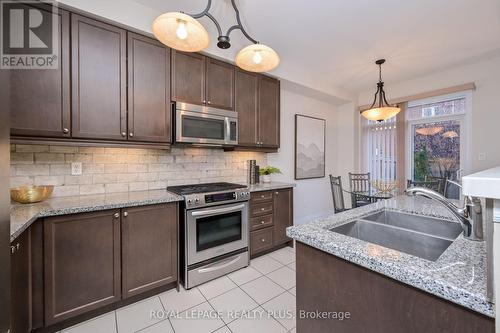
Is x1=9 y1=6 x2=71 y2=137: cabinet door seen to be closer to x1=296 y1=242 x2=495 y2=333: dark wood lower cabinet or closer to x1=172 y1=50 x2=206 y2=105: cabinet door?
x1=172 y1=50 x2=206 y2=105: cabinet door

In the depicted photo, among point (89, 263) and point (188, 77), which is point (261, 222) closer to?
point (89, 263)

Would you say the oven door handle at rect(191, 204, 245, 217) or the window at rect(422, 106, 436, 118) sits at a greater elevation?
the window at rect(422, 106, 436, 118)

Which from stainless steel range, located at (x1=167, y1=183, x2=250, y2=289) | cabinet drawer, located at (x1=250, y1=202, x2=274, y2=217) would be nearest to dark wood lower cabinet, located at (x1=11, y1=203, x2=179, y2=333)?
stainless steel range, located at (x1=167, y1=183, x2=250, y2=289)

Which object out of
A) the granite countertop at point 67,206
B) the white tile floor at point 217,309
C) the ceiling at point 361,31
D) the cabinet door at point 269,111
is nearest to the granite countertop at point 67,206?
the granite countertop at point 67,206

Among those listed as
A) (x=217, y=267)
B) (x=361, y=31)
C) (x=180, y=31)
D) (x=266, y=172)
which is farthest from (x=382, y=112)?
(x=217, y=267)

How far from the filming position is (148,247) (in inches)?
76.0

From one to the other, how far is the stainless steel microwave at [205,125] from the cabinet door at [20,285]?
4.51ft

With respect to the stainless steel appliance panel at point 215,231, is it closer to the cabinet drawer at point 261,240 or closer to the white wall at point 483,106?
the cabinet drawer at point 261,240

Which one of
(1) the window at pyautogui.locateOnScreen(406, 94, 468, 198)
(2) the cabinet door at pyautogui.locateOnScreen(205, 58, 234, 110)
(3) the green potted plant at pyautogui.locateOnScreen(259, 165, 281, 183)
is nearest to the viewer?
(2) the cabinet door at pyautogui.locateOnScreen(205, 58, 234, 110)

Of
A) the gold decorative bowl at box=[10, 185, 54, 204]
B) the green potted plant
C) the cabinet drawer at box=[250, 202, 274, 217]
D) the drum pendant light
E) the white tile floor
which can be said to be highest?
the drum pendant light

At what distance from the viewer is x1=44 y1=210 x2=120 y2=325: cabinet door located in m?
1.55

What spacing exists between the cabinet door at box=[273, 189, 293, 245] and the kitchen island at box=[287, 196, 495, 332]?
1.83 meters

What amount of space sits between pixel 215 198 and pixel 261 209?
2.48 feet

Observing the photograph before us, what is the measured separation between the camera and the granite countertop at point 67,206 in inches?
52.2
